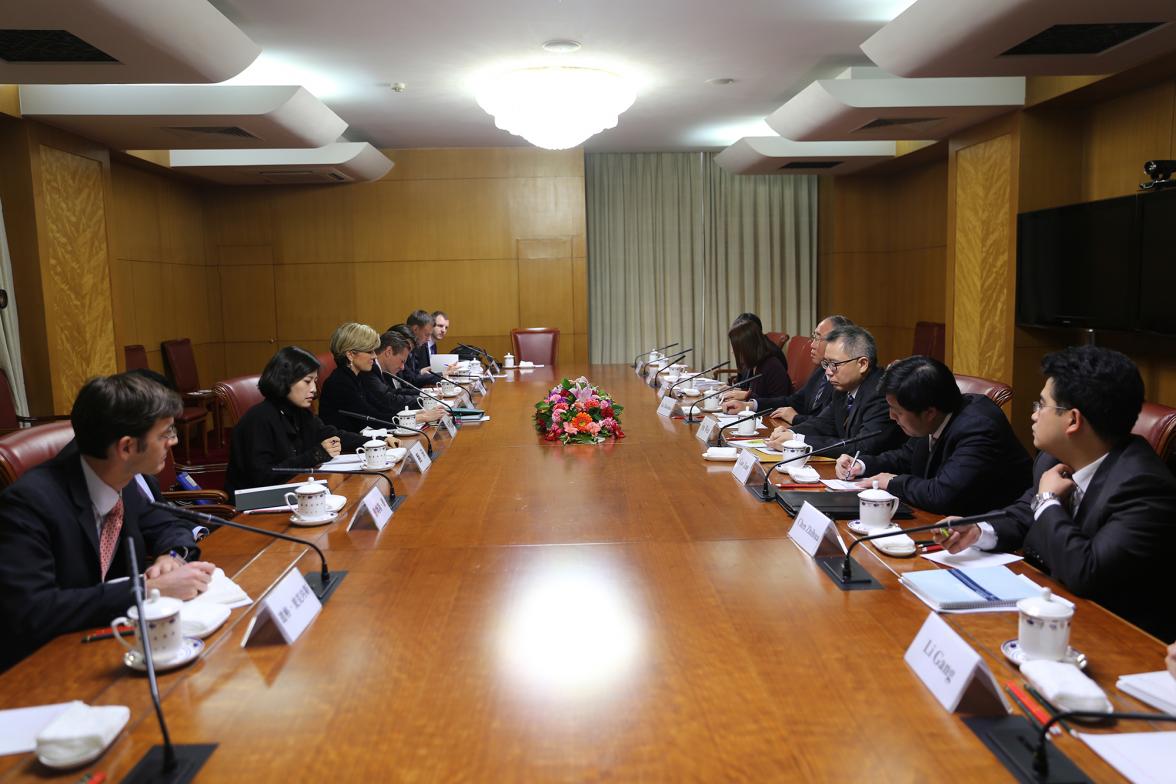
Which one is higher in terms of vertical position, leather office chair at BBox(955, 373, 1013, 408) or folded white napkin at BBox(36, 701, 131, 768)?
leather office chair at BBox(955, 373, 1013, 408)

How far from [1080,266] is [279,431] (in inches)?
165

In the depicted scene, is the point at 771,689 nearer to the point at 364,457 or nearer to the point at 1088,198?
the point at 364,457

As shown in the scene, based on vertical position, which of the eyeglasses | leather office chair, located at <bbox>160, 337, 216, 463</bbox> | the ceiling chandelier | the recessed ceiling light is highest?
the recessed ceiling light

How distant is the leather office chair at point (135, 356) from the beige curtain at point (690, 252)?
14.4 ft

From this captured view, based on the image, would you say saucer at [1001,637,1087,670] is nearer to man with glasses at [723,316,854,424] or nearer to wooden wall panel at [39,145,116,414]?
man with glasses at [723,316,854,424]

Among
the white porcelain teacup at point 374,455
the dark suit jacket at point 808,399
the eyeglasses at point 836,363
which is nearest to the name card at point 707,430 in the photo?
the eyeglasses at point 836,363

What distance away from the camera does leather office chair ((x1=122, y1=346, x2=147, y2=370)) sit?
6.42 meters

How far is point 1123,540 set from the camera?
5.57 feet

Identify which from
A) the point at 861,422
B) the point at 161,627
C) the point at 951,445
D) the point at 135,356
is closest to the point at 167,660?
the point at 161,627

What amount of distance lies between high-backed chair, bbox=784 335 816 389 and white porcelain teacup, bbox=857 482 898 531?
403 centimetres

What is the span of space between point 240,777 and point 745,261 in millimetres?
8954

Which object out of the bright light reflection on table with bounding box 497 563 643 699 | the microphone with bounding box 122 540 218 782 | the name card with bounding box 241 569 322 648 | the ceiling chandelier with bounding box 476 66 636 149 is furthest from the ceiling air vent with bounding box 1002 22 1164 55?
the microphone with bounding box 122 540 218 782

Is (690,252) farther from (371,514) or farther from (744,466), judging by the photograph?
(371,514)

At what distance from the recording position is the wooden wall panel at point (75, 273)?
548cm
